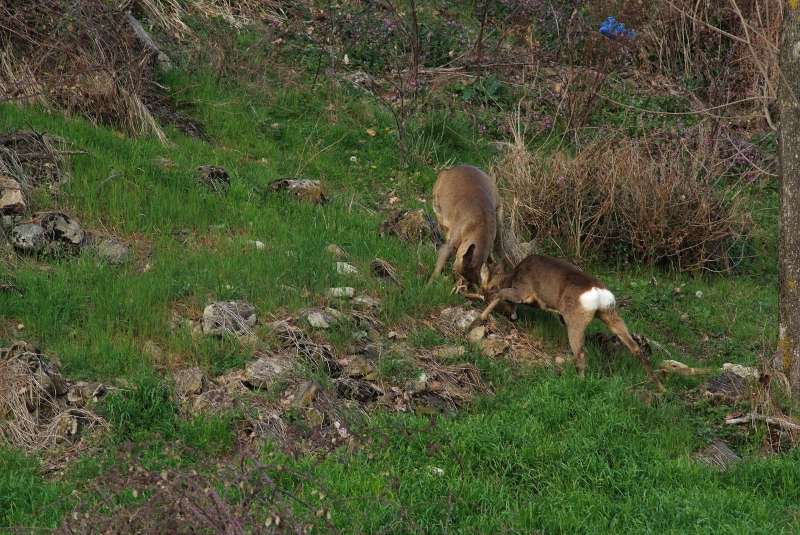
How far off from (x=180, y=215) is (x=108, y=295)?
6.43 feet

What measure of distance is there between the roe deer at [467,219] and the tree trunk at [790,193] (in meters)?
2.81

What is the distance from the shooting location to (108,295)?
893 centimetres

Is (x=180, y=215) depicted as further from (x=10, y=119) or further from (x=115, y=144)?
(x=10, y=119)

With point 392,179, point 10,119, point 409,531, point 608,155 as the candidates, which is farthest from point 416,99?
point 409,531

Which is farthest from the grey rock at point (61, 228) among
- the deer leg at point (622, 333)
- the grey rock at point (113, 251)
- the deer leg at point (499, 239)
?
the deer leg at point (622, 333)

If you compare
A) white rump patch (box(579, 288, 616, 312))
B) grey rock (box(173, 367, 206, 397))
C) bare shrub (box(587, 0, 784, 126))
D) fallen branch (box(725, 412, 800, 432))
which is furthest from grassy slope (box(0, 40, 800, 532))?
bare shrub (box(587, 0, 784, 126))

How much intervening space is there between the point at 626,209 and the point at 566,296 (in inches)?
131

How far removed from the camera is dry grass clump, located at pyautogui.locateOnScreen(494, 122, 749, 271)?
39.8 feet

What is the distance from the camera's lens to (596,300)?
29.3 feet

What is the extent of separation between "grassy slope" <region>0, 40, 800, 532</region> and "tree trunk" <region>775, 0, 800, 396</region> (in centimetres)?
46

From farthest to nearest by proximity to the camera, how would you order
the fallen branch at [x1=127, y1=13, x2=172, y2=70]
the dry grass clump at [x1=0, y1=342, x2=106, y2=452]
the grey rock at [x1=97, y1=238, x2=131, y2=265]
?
the fallen branch at [x1=127, y1=13, x2=172, y2=70] → the grey rock at [x1=97, y1=238, x2=131, y2=265] → the dry grass clump at [x1=0, y1=342, x2=106, y2=452]

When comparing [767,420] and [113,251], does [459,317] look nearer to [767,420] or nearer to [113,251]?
[767,420]

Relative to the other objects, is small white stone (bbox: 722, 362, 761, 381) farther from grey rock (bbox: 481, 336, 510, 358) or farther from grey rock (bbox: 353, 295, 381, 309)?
grey rock (bbox: 353, 295, 381, 309)

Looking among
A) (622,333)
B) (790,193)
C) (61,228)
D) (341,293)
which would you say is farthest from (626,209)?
(61,228)
